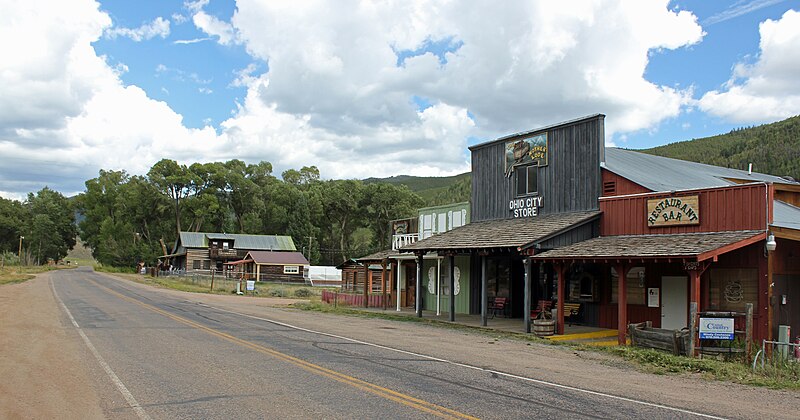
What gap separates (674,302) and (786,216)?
405 cm

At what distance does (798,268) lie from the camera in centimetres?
1722

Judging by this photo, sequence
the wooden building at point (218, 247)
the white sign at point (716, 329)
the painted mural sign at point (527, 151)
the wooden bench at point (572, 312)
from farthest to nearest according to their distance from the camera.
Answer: the wooden building at point (218, 247), the painted mural sign at point (527, 151), the wooden bench at point (572, 312), the white sign at point (716, 329)

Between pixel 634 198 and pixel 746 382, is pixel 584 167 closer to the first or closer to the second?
pixel 634 198

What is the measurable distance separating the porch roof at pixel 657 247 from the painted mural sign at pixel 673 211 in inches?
17.4

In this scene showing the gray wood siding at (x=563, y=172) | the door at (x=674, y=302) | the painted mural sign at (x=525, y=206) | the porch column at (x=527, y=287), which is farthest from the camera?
the painted mural sign at (x=525, y=206)

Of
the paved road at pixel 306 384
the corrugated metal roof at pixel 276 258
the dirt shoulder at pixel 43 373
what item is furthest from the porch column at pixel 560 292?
the corrugated metal roof at pixel 276 258

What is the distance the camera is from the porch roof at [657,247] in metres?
15.2

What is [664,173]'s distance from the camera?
23.2 m

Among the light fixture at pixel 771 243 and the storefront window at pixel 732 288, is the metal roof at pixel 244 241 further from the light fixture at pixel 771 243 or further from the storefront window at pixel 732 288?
the light fixture at pixel 771 243

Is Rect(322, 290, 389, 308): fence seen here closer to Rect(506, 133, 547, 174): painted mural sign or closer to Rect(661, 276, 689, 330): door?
Rect(506, 133, 547, 174): painted mural sign

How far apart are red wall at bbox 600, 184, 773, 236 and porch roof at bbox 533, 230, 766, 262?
276mm

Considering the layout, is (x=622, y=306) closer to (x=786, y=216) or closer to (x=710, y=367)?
(x=710, y=367)

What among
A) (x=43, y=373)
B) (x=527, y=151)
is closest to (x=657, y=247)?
(x=527, y=151)

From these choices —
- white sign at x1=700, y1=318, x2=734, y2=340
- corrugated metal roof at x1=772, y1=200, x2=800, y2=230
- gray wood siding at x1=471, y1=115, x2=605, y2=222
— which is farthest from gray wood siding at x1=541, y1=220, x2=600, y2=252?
white sign at x1=700, y1=318, x2=734, y2=340
